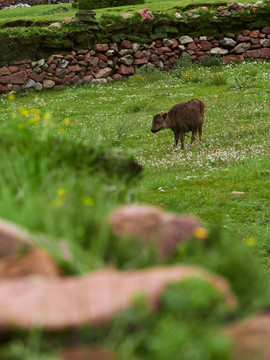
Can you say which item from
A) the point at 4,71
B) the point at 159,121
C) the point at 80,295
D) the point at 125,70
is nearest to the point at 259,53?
the point at 125,70

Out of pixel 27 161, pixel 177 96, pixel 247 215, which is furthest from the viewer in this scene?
pixel 177 96

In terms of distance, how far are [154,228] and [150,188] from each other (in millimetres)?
6892

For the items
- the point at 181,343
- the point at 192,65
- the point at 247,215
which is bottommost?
the point at 192,65

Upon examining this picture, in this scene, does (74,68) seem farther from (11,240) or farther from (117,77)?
(11,240)

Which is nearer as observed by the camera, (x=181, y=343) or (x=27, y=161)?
(x=181, y=343)

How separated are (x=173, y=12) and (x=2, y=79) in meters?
9.13

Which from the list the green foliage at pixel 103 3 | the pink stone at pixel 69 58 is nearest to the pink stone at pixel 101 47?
the pink stone at pixel 69 58

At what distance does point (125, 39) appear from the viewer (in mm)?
24906

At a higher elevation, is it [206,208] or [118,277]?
Result: [118,277]

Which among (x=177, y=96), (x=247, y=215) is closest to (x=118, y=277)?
(x=247, y=215)

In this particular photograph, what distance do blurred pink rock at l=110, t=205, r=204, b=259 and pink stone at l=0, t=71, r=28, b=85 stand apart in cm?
2050

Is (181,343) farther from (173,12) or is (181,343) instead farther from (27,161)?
(173,12)

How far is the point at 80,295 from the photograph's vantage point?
8.13 ft

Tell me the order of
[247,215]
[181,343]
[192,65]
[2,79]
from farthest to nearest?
[192,65]
[2,79]
[247,215]
[181,343]
